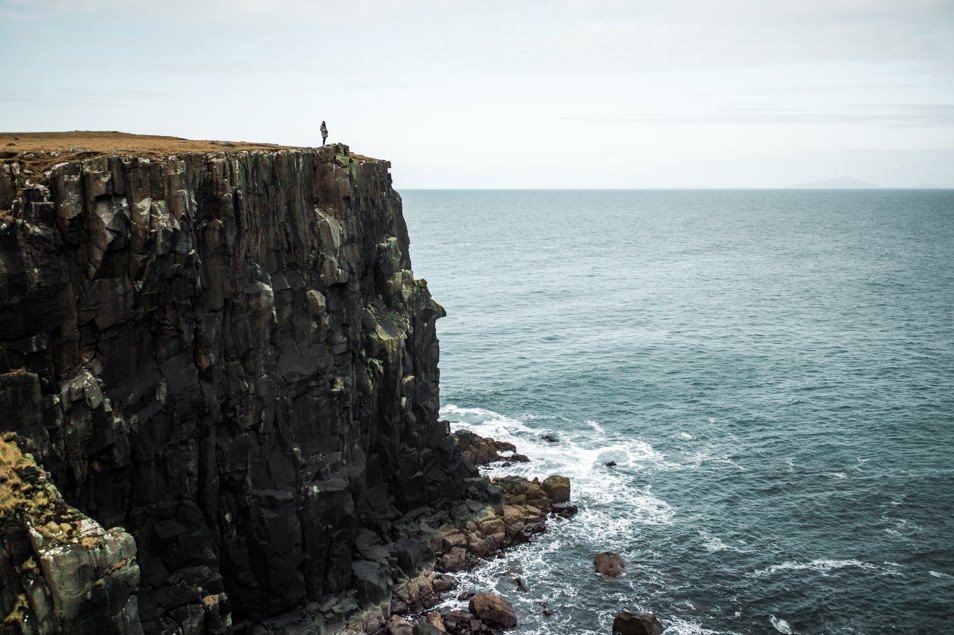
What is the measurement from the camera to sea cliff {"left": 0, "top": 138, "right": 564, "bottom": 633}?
35.5 meters

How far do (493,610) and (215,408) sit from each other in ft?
71.3

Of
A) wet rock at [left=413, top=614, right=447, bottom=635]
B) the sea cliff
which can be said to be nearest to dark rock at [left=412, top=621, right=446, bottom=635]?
wet rock at [left=413, top=614, right=447, bottom=635]

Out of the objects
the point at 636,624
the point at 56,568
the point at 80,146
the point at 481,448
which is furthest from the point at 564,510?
the point at 80,146

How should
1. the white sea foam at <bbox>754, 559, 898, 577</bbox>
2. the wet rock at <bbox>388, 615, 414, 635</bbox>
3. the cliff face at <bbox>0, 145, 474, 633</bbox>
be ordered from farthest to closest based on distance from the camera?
the white sea foam at <bbox>754, 559, 898, 577</bbox>, the wet rock at <bbox>388, 615, 414, 635</bbox>, the cliff face at <bbox>0, 145, 474, 633</bbox>

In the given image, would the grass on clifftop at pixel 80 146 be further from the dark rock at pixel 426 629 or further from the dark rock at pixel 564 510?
the dark rock at pixel 564 510

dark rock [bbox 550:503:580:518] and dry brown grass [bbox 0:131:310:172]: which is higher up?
dry brown grass [bbox 0:131:310:172]

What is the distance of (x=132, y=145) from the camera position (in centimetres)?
4991

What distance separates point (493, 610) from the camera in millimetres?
51094

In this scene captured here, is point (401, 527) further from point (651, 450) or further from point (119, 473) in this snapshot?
point (651, 450)

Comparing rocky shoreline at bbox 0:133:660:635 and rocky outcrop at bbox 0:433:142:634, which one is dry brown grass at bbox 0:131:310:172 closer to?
rocky shoreline at bbox 0:133:660:635

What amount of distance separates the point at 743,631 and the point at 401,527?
24.9 meters

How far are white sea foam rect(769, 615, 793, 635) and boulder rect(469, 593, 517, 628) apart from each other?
16.6 metres

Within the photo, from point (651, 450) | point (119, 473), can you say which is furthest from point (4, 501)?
point (651, 450)

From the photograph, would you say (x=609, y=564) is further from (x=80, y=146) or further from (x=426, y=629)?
(x=80, y=146)
